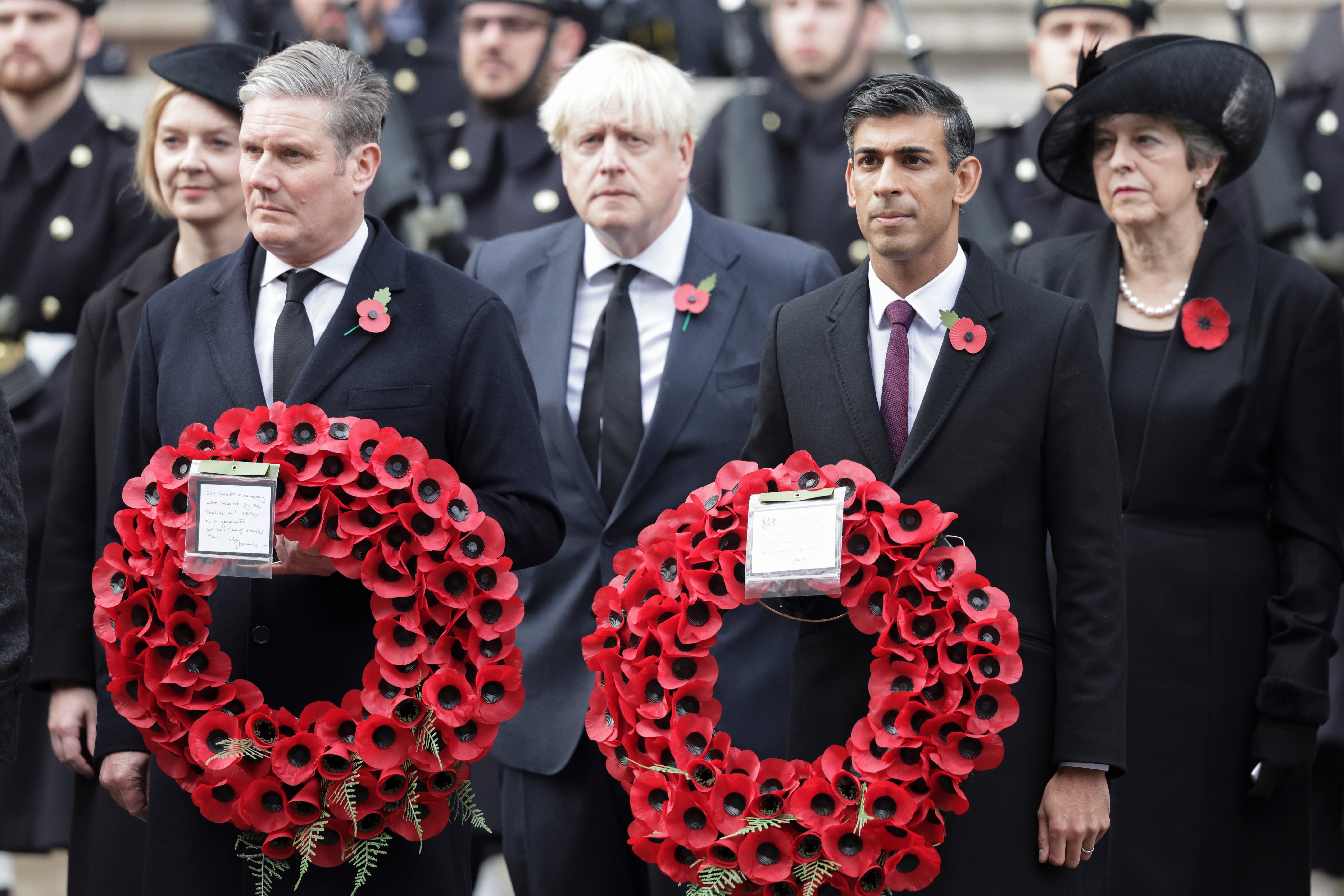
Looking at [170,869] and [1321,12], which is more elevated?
[1321,12]

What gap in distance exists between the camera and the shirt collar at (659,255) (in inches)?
186

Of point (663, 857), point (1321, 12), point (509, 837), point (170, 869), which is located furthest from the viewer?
point (1321, 12)

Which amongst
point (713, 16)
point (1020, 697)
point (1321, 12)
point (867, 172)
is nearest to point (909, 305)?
point (867, 172)

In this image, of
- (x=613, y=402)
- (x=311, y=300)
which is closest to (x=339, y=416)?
(x=311, y=300)

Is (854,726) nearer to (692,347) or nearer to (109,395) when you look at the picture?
(692,347)

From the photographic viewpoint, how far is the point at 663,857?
332 centimetres

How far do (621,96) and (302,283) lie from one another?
132 centimetres

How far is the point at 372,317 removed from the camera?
3662 millimetres

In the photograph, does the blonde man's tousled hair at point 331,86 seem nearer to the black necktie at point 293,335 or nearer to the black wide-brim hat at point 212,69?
the black necktie at point 293,335

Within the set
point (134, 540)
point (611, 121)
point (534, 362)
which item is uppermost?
point (611, 121)

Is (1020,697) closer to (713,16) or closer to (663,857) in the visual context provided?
(663,857)

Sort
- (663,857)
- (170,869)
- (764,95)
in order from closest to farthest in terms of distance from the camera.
Result: 1. (663,857)
2. (170,869)
3. (764,95)

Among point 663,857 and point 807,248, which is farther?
point 807,248

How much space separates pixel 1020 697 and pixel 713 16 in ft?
18.6
